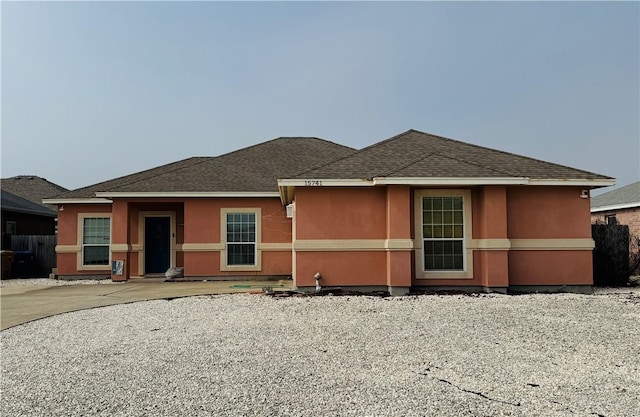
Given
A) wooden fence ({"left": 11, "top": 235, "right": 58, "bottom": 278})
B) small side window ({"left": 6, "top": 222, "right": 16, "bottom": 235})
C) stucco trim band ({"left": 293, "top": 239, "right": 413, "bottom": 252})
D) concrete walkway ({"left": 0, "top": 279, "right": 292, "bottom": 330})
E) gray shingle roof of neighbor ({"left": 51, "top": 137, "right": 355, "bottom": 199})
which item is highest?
gray shingle roof of neighbor ({"left": 51, "top": 137, "right": 355, "bottom": 199})

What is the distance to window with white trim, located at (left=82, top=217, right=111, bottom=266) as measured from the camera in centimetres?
1772

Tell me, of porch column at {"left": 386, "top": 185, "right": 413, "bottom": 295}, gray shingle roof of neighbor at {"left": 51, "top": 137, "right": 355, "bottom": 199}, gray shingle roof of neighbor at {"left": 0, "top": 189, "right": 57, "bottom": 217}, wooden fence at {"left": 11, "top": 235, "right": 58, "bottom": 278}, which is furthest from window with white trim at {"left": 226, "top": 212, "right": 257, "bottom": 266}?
gray shingle roof of neighbor at {"left": 0, "top": 189, "right": 57, "bottom": 217}

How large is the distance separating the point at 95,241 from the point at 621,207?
74.4ft

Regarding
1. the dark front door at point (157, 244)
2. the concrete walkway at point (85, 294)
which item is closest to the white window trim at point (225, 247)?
the concrete walkway at point (85, 294)

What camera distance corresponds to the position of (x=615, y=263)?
45.1ft

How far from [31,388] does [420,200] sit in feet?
29.6

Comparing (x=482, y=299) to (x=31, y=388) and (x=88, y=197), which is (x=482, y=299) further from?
(x=88, y=197)

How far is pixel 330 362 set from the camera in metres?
5.78

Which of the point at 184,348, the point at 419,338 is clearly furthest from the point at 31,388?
the point at 419,338

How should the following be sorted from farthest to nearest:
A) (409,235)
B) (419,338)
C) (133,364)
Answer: (409,235) < (419,338) < (133,364)

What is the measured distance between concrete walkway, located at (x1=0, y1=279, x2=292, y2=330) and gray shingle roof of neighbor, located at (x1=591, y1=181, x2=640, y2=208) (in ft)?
55.2

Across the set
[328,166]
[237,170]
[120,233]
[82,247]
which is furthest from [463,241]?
[82,247]

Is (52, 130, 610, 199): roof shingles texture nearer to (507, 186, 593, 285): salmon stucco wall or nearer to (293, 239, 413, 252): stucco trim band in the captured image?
(507, 186, 593, 285): salmon stucco wall

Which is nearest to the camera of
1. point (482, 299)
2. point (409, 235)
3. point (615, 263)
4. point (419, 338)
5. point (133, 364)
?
point (133, 364)
